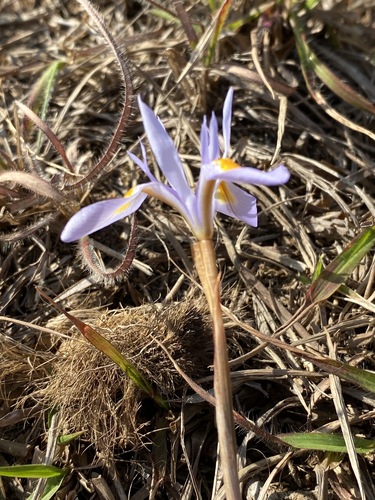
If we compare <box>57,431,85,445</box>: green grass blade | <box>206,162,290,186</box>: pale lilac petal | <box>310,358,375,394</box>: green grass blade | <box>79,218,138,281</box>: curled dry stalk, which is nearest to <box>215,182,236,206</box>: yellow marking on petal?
<box>206,162,290,186</box>: pale lilac petal

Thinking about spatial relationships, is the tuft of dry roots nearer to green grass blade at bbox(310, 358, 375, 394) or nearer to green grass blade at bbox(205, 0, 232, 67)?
green grass blade at bbox(310, 358, 375, 394)

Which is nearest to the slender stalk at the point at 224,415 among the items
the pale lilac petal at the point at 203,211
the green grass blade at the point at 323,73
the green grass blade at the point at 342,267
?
the pale lilac petal at the point at 203,211

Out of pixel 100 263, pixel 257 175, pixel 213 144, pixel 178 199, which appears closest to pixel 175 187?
pixel 178 199

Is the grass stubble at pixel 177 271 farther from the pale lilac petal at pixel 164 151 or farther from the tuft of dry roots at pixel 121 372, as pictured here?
the pale lilac petal at pixel 164 151

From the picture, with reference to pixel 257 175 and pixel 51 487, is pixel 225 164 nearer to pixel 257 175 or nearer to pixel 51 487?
pixel 257 175

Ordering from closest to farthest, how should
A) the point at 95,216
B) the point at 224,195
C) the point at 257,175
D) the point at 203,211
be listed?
the point at 257,175 < the point at 95,216 < the point at 203,211 < the point at 224,195

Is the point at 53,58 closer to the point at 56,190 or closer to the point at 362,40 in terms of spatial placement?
the point at 56,190
